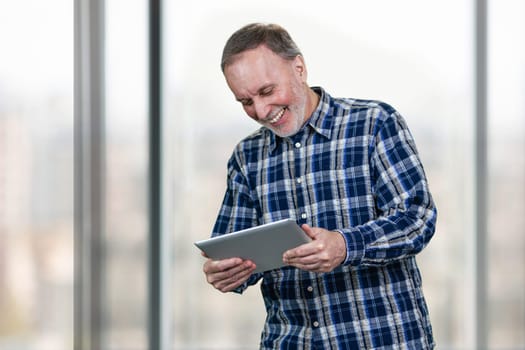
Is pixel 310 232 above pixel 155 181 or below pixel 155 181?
below

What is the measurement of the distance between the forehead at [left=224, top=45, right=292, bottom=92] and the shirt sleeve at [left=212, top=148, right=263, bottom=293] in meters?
0.20

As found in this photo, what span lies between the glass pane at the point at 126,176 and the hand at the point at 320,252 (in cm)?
222

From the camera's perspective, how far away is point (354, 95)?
4113 millimetres

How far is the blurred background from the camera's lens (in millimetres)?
4004

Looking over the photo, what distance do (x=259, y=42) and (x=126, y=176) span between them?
205 centimetres
